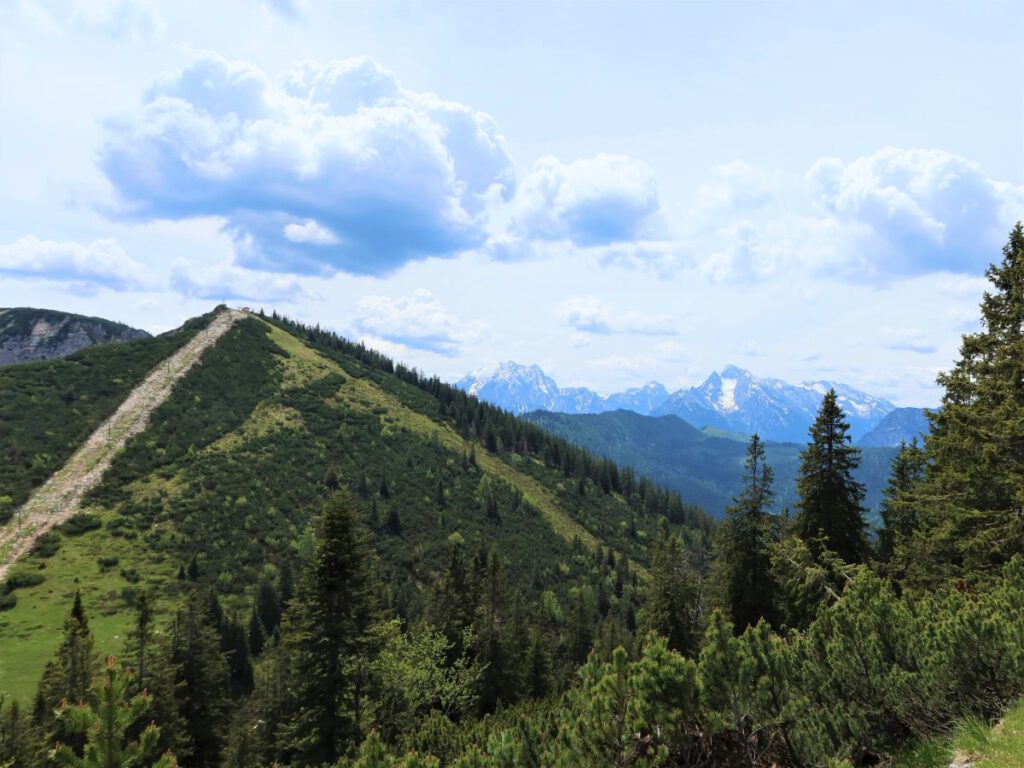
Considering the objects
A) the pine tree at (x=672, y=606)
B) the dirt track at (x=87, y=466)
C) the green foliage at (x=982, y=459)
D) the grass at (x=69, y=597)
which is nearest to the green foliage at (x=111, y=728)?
the green foliage at (x=982, y=459)

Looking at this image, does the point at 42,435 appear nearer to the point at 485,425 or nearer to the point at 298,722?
the point at 485,425

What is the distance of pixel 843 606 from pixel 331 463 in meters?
125

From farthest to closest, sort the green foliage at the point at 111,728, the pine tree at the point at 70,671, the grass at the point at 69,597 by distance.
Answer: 1. the grass at the point at 69,597
2. the pine tree at the point at 70,671
3. the green foliage at the point at 111,728

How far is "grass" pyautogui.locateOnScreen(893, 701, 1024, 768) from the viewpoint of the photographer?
674cm

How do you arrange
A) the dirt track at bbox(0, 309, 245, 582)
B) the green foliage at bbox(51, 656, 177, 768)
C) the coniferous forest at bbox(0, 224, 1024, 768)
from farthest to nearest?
1. the dirt track at bbox(0, 309, 245, 582)
2. the green foliage at bbox(51, 656, 177, 768)
3. the coniferous forest at bbox(0, 224, 1024, 768)

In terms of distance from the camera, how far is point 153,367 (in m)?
144

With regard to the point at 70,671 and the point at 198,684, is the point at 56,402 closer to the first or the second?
the point at 70,671

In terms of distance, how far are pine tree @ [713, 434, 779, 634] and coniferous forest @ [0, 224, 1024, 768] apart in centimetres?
13

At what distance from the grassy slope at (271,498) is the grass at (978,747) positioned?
73.6 m

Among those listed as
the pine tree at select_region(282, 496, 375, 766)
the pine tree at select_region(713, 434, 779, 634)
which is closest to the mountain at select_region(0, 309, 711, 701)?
the pine tree at select_region(282, 496, 375, 766)

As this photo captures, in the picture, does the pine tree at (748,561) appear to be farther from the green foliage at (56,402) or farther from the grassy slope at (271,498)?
the green foliage at (56,402)

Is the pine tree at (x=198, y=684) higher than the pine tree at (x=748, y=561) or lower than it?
lower

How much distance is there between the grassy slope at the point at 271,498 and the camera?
74.1m

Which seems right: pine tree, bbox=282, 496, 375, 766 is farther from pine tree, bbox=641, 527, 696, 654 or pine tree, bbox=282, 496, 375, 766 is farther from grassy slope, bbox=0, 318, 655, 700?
grassy slope, bbox=0, 318, 655, 700
